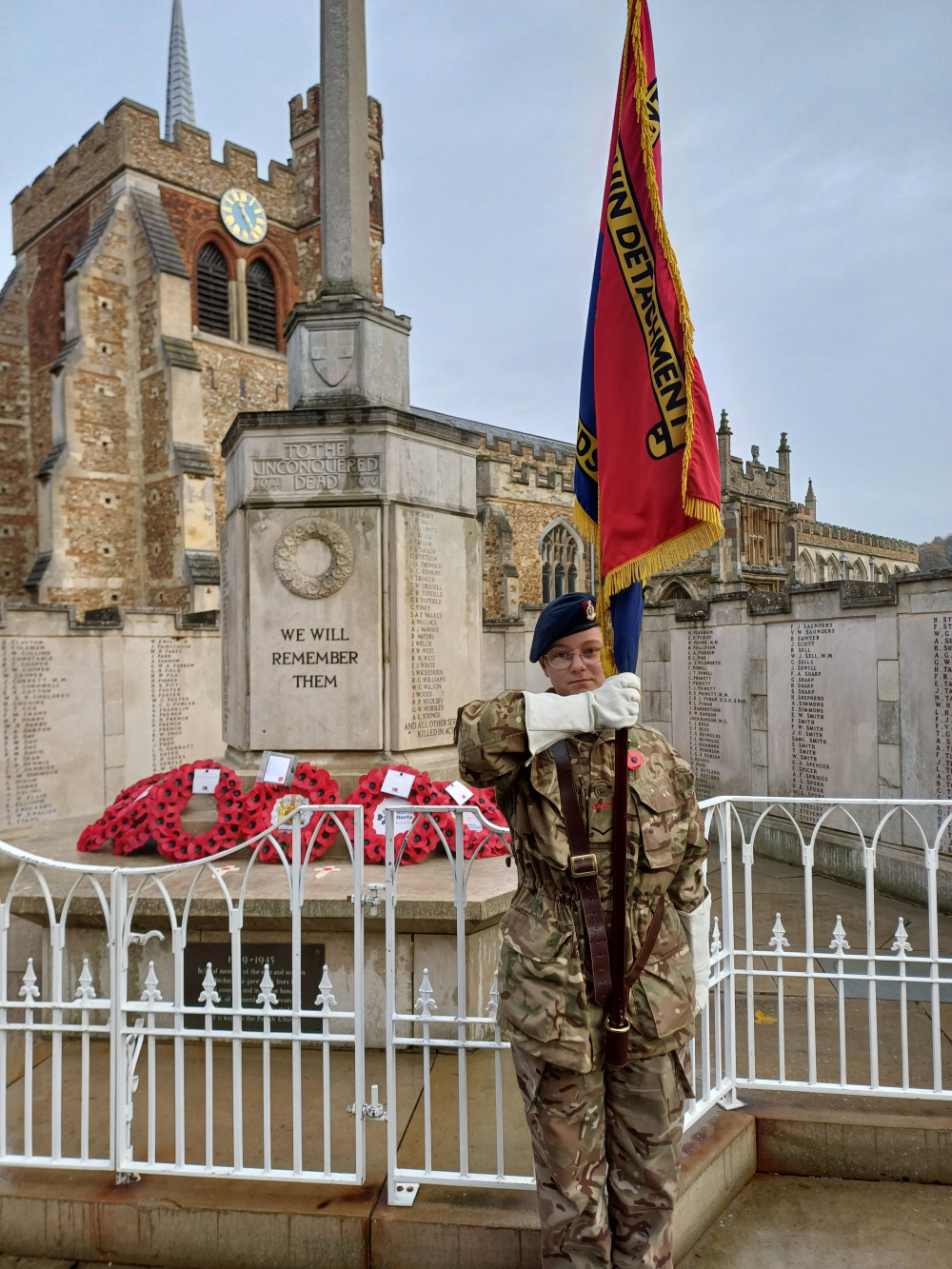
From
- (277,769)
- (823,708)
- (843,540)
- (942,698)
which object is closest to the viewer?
(277,769)

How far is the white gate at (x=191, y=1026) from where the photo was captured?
7.25ft

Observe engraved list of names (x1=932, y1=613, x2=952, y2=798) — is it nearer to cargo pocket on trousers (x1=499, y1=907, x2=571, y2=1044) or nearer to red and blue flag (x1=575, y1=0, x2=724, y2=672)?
red and blue flag (x1=575, y1=0, x2=724, y2=672)

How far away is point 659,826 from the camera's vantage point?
5.67 ft

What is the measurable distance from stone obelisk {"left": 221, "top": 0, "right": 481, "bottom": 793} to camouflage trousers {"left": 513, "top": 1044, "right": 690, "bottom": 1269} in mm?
2660

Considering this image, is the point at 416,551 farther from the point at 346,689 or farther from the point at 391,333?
the point at 391,333

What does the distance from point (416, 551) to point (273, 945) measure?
2.24m

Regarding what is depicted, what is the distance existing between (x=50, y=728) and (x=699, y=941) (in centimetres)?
829

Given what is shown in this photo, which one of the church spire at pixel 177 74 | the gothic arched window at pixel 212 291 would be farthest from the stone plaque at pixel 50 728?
the church spire at pixel 177 74

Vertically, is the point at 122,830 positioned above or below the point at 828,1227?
above

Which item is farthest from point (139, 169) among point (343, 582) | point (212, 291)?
point (343, 582)

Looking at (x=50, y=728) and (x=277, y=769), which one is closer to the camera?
(x=277, y=769)

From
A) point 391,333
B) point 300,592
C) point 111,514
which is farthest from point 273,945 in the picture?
point 111,514

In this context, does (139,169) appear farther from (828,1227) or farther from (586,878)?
(828,1227)

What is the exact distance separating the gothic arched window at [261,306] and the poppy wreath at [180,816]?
20434mm
